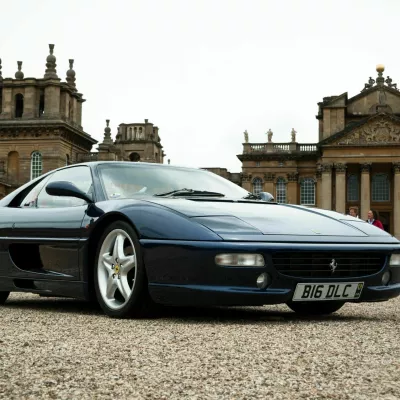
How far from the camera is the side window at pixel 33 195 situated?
6807 millimetres

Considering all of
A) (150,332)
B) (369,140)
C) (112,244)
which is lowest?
(150,332)

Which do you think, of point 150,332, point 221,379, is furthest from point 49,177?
point 221,379

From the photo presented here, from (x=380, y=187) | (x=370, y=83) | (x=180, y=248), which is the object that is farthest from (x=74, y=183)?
(x=370, y=83)

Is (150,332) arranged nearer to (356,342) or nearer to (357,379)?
(356,342)

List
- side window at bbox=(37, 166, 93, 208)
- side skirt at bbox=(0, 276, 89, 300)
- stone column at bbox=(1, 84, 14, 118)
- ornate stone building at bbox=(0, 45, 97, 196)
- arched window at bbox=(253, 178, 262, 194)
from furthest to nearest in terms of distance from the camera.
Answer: arched window at bbox=(253, 178, 262, 194) < stone column at bbox=(1, 84, 14, 118) < ornate stone building at bbox=(0, 45, 97, 196) < side window at bbox=(37, 166, 93, 208) < side skirt at bbox=(0, 276, 89, 300)

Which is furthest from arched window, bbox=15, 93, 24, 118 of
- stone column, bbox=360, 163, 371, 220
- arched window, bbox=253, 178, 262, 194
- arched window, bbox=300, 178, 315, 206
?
stone column, bbox=360, 163, 371, 220

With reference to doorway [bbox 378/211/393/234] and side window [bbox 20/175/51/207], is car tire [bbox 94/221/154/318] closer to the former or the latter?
side window [bbox 20/175/51/207]

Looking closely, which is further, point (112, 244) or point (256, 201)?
point (256, 201)

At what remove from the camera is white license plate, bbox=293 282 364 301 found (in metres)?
5.10

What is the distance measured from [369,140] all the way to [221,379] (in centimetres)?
6563

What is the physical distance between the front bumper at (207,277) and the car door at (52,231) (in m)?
0.96

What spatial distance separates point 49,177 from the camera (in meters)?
6.98

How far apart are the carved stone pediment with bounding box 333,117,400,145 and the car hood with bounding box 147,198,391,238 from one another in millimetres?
62111

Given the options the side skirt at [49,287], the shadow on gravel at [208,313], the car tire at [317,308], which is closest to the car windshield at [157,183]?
the side skirt at [49,287]
